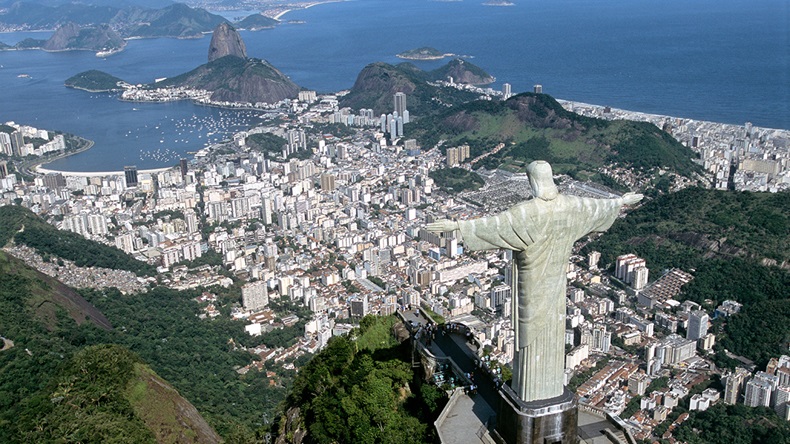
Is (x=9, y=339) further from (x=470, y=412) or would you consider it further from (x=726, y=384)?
(x=726, y=384)

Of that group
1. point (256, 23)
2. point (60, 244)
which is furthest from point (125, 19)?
point (60, 244)

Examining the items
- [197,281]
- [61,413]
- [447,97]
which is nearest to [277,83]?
[447,97]

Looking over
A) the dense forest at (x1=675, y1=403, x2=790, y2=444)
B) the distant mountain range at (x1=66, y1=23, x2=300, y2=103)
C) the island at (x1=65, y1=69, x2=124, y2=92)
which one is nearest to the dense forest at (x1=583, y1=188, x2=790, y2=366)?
the dense forest at (x1=675, y1=403, x2=790, y2=444)

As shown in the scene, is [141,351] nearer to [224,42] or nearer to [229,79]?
[229,79]

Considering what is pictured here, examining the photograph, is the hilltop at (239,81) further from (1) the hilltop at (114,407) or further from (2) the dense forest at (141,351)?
(1) the hilltop at (114,407)

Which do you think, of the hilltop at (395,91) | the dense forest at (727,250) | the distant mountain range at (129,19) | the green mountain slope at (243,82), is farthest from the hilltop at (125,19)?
the dense forest at (727,250)

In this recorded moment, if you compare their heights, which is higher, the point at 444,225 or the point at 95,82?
the point at 444,225
